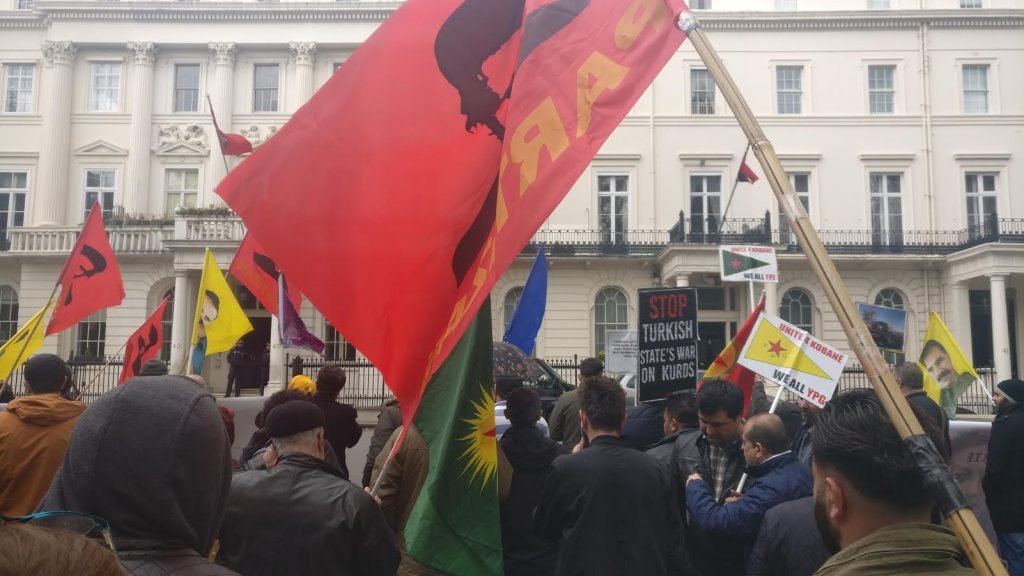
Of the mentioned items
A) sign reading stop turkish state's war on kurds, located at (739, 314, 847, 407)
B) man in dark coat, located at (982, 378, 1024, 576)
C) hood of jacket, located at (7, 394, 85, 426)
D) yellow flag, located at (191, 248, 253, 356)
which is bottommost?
man in dark coat, located at (982, 378, 1024, 576)

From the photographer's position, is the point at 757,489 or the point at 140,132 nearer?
the point at 757,489

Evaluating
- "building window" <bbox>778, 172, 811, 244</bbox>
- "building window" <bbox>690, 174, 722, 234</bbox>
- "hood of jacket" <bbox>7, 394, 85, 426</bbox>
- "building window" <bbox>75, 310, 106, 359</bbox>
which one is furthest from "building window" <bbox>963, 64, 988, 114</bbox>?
"building window" <bbox>75, 310, 106, 359</bbox>

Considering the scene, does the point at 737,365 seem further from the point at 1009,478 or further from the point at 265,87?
the point at 265,87

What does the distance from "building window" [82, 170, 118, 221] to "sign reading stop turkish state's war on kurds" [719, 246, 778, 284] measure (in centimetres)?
2662

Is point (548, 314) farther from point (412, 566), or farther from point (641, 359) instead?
point (412, 566)

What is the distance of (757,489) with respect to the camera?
3625 mm

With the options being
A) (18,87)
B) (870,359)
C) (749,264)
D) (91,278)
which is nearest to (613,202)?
(749,264)

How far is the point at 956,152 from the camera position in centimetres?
2780

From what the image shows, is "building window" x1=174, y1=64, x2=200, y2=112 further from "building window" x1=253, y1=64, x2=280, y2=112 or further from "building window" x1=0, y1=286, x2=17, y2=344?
"building window" x1=0, y1=286, x2=17, y2=344

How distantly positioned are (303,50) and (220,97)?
11.8ft

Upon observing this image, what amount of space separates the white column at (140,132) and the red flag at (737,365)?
26.4m

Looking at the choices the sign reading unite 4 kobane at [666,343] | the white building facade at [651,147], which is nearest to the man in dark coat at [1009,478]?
the sign reading unite 4 kobane at [666,343]

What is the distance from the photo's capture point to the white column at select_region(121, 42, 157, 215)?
28.1 m

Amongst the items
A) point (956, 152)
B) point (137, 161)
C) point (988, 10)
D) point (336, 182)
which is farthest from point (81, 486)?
point (988, 10)
